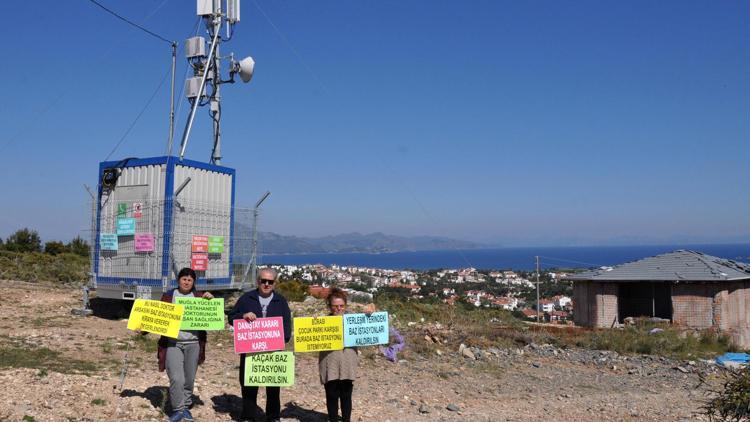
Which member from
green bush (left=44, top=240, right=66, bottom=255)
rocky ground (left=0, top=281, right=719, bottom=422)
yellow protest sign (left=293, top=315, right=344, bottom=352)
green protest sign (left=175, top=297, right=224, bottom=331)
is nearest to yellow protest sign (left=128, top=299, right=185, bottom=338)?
green protest sign (left=175, top=297, right=224, bottom=331)

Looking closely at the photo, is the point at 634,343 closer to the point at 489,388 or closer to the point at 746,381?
the point at 489,388

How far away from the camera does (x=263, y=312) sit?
22.2 feet

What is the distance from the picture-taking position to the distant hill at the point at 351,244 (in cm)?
2189

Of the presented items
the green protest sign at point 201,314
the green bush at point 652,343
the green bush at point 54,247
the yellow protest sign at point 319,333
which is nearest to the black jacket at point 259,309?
the yellow protest sign at point 319,333

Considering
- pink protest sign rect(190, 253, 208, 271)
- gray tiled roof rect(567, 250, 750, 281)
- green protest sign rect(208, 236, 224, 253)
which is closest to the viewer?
pink protest sign rect(190, 253, 208, 271)

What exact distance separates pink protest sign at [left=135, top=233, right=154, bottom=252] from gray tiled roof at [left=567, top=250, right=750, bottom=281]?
15598 millimetres

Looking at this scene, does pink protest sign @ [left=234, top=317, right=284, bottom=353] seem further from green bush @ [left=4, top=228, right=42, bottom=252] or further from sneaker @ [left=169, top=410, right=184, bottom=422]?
green bush @ [left=4, top=228, right=42, bottom=252]

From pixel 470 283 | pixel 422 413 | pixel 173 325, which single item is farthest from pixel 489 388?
pixel 470 283

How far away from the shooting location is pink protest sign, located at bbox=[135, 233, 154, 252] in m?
12.8

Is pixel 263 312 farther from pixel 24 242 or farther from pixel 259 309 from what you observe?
pixel 24 242

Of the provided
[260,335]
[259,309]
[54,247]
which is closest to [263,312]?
[259,309]

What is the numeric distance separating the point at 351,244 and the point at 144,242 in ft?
353

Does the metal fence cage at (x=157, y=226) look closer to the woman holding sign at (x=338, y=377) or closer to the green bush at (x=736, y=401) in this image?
the woman holding sign at (x=338, y=377)

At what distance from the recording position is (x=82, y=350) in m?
10.2
